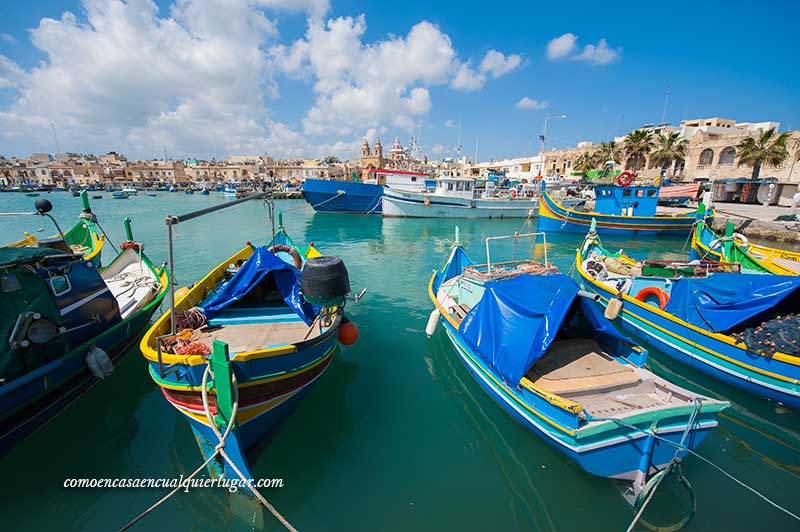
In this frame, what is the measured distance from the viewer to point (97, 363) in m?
6.19

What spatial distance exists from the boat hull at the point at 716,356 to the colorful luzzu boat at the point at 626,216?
820 inches

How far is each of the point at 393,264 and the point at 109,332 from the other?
40.7ft

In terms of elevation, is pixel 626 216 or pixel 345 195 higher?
pixel 345 195

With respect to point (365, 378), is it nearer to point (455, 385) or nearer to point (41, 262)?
point (455, 385)

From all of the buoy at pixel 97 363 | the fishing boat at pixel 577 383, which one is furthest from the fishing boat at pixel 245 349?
the fishing boat at pixel 577 383

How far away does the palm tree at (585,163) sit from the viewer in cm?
5447

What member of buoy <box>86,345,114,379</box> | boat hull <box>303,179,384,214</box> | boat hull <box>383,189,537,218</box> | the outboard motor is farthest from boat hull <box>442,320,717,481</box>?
boat hull <box>303,179,384,214</box>

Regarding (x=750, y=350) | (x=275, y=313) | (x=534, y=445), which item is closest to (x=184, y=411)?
(x=275, y=313)

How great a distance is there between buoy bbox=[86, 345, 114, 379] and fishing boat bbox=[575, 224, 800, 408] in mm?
9831

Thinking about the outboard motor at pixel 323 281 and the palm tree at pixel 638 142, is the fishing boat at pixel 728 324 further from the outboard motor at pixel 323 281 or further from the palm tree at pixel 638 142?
the palm tree at pixel 638 142

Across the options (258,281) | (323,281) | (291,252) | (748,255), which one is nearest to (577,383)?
(323,281)

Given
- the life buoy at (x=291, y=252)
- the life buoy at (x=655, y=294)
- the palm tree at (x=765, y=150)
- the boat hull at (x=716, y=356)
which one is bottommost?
the boat hull at (x=716, y=356)

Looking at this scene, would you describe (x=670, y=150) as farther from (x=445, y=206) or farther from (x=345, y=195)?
(x=345, y=195)

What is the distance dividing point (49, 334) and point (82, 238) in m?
11.7
